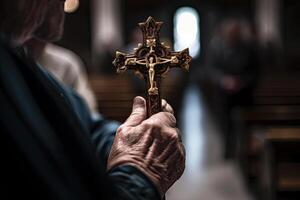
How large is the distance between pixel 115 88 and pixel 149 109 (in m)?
6.41

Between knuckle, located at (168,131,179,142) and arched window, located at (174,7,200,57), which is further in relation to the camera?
arched window, located at (174,7,200,57)

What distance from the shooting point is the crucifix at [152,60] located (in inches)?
35.8

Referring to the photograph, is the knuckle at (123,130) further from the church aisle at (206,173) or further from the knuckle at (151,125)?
the church aisle at (206,173)

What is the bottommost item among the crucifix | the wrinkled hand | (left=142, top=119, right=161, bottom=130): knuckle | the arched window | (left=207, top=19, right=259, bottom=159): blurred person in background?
the arched window

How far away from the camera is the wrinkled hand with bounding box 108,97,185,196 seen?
87cm

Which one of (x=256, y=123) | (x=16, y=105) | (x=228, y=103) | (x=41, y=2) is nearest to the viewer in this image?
(x=16, y=105)

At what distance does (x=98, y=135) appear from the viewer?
1446mm

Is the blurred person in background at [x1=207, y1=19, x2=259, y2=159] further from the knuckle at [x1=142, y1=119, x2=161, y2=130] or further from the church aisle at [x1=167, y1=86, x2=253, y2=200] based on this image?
the knuckle at [x1=142, y1=119, x2=161, y2=130]

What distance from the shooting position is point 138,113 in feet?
3.05

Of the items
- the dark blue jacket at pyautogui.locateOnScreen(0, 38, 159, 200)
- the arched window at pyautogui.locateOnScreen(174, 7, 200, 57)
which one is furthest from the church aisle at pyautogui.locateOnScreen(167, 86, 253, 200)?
the arched window at pyautogui.locateOnScreen(174, 7, 200, 57)

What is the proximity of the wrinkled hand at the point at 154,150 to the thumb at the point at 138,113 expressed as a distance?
1 cm

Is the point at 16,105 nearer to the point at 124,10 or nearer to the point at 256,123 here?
the point at 256,123

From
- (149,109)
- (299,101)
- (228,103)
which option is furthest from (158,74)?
(299,101)

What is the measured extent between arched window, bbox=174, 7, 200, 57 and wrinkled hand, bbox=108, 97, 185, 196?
48.6ft
